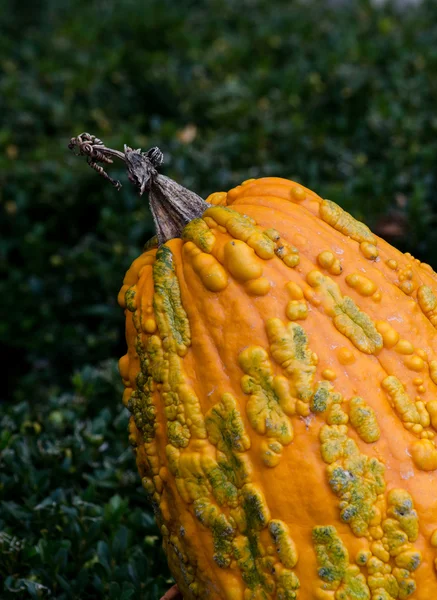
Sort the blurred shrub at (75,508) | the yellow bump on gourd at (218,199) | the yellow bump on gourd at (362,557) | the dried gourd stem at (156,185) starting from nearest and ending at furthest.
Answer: the yellow bump on gourd at (362,557) < the dried gourd stem at (156,185) < the yellow bump on gourd at (218,199) < the blurred shrub at (75,508)

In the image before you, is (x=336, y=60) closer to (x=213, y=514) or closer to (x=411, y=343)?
(x=411, y=343)

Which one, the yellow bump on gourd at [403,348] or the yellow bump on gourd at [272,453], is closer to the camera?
the yellow bump on gourd at [272,453]

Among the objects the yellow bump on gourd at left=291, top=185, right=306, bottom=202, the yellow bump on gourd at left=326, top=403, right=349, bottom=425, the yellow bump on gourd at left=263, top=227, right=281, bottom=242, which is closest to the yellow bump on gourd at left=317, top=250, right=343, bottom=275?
the yellow bump on gourd at left=263, top=227, right=281, bottom=242

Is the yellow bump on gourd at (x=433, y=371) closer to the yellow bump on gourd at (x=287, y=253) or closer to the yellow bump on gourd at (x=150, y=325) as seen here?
the yellow bump on gourd at (x=287, y=253)

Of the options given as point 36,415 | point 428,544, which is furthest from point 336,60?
point 428,544

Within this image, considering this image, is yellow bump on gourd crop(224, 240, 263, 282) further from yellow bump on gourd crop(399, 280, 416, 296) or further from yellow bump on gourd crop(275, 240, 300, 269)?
yellow bump on gourd crop(399, 280, 416, 296)

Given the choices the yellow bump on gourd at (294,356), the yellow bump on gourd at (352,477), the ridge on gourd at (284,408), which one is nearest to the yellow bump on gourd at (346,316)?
the ridge on gourd at (284,408)
